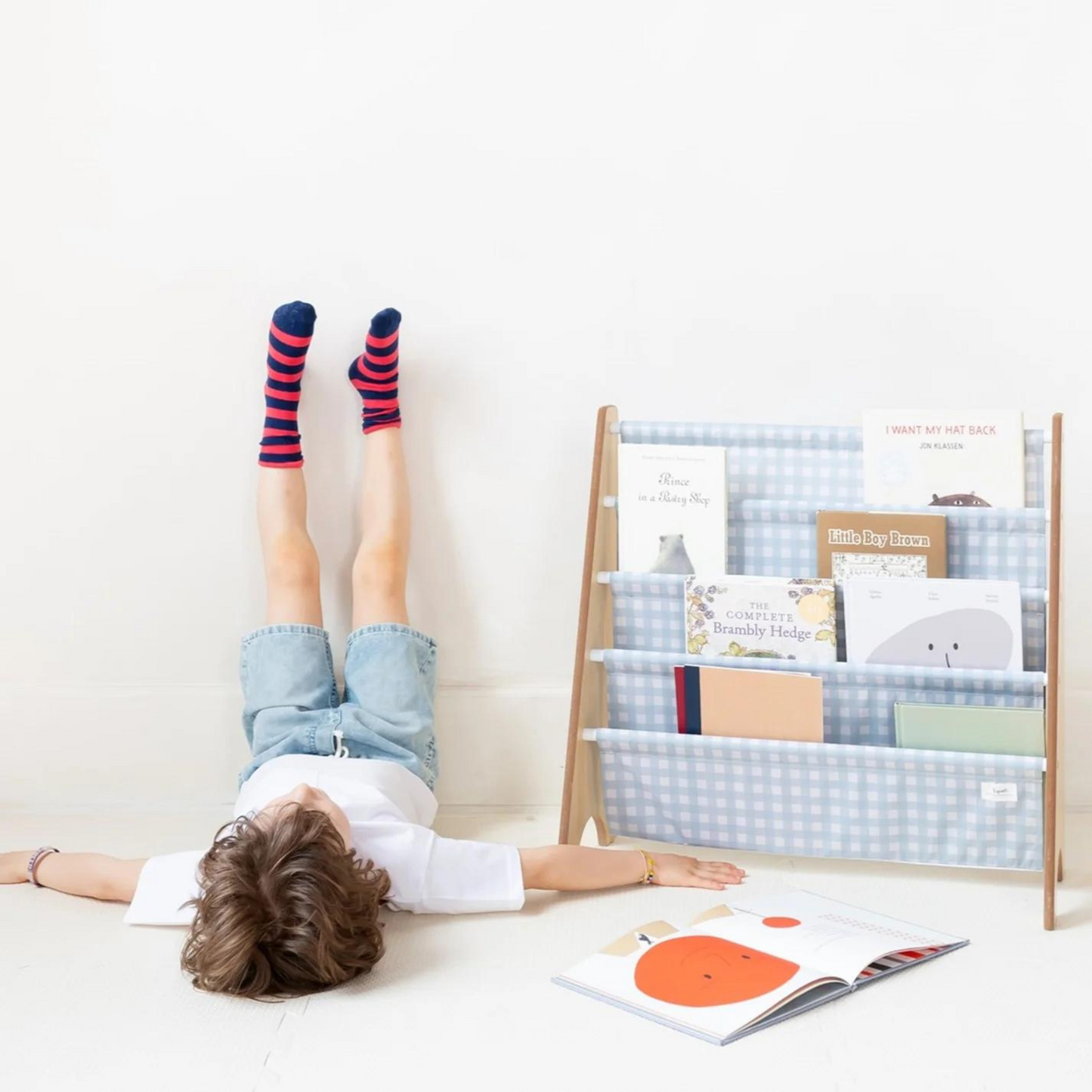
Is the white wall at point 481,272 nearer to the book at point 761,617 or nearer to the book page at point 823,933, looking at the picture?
the book at point 761,617

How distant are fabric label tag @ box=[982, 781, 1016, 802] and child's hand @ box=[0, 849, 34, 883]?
1391 millimetres

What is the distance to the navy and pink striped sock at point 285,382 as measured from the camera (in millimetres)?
2080

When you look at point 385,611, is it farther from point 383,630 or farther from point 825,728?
point 825,728

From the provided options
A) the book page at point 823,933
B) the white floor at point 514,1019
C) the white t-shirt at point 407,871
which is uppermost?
the white t-shirt at point 407,871

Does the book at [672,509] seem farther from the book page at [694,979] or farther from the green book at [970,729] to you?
the book page at [694,979]

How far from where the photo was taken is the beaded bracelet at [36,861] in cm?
185

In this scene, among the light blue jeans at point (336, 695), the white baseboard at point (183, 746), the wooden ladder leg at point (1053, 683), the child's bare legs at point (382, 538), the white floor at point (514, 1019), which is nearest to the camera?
the white floor at point (514, 1019)

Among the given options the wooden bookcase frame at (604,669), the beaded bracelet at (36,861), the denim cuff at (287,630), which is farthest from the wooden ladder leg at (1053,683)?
the beaded bracelet at (36,861)

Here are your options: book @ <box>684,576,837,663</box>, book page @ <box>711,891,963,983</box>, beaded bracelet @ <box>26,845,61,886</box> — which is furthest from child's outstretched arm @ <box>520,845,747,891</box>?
beaded bracelet @ <box>26,845,61,886</box>

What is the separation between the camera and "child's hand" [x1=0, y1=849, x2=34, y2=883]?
73.4 inches

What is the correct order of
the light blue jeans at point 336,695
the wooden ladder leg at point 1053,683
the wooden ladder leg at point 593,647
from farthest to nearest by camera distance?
the light blue jeans at point 336,695
the wooden ladder leg at point 593,647
the wooden ladder leg at point 1053,683

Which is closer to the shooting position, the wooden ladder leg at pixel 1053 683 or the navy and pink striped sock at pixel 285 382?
the wooden ladder leg at pixel 1053 683

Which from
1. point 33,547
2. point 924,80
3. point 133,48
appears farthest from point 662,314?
point 33,547

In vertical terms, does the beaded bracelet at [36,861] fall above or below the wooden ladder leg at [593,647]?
below
